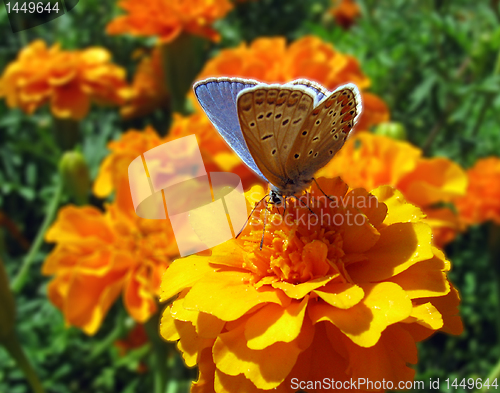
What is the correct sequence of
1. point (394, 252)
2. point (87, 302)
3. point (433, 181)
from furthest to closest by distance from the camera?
1. point (433, 181)
2. point (87, 302)
3. point (394, 252)

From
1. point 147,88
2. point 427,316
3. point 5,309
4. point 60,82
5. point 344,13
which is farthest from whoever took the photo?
point 344,13

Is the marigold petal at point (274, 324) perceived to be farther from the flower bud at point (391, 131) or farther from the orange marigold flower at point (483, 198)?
the orange marigold flower at point (483, 198)

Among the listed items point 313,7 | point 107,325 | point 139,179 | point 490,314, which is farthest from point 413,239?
point 313,7

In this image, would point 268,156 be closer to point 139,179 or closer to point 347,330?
point 347,330

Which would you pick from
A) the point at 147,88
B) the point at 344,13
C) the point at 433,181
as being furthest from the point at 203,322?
the point at 344,13

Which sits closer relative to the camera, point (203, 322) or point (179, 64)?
point (203, 322)

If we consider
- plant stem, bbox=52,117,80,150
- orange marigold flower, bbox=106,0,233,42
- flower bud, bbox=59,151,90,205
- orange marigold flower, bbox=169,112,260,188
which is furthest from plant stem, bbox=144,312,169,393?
orange marigold flower, bbox=106,0,233,42

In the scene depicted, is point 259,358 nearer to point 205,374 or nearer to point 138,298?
point 205,374
